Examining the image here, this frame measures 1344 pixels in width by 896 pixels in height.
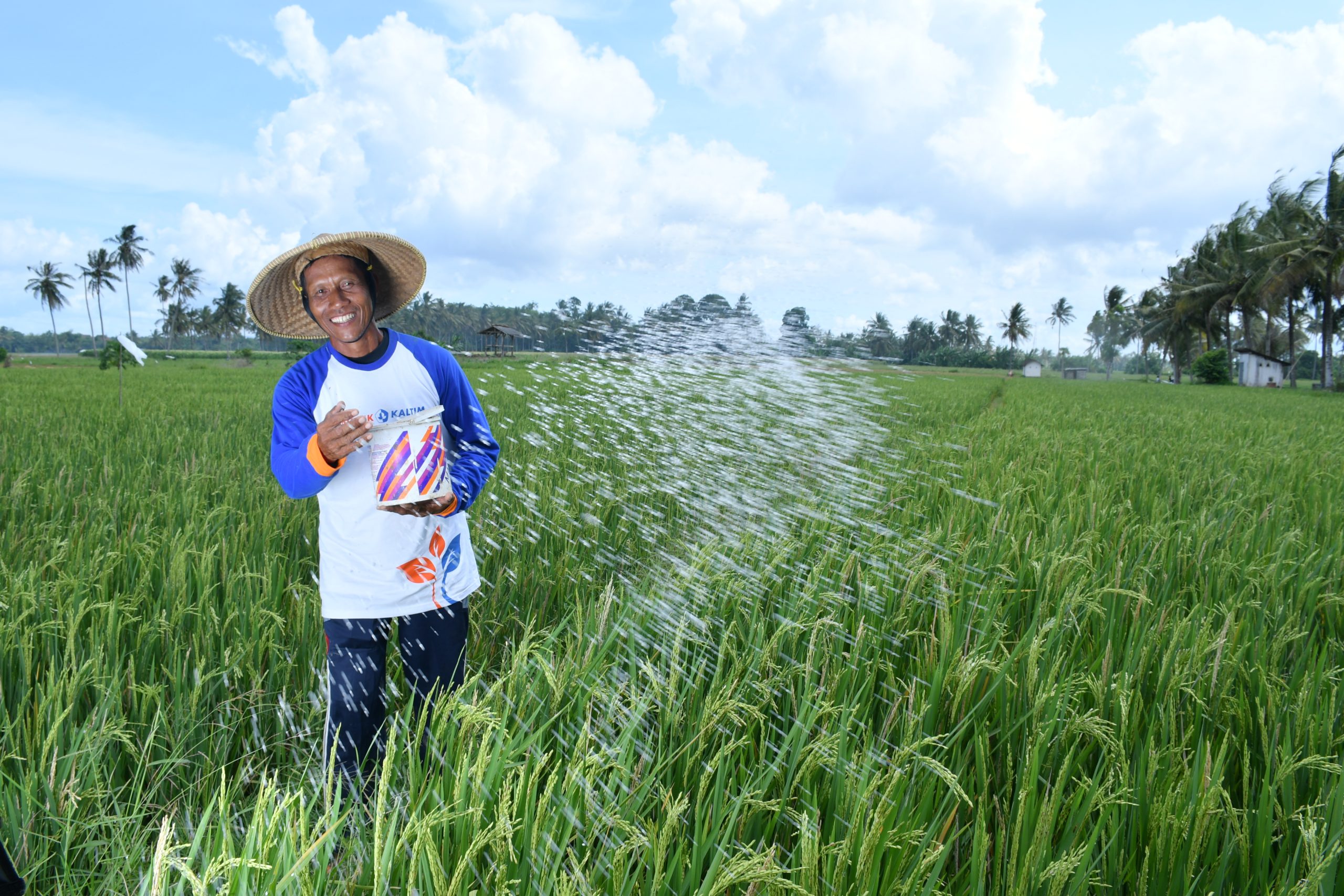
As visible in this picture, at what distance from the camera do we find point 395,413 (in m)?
1.74

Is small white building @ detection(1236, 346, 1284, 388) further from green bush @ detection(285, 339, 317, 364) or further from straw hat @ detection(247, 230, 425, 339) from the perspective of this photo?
straw hat @ detection(247, 230, 425, 339)

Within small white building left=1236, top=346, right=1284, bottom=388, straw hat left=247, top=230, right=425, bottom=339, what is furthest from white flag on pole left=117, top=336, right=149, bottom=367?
small white building left=1236, top=346, right=1284, bottom=388

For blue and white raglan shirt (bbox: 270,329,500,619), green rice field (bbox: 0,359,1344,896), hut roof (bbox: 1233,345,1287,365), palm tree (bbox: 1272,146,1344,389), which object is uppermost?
palm tree (bbox: 1272,146,1344,389)

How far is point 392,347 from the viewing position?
5.90ft

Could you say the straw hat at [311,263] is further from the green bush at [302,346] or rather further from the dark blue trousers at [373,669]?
the dark blue trousers at [373,669]

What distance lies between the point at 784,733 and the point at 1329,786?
47.8 inches

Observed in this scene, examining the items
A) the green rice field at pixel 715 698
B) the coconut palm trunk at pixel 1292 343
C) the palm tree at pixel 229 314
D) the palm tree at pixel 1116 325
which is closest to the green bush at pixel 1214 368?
the coconut palm trunk at pixel 1292 343

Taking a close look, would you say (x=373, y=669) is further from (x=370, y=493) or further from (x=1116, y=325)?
(x=1116, y=325)

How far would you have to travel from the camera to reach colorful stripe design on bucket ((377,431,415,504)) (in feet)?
4.60

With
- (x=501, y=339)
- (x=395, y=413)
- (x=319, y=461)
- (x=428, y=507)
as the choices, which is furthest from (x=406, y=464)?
(x=501, y=339)

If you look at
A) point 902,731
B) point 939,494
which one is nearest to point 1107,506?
point 939,494

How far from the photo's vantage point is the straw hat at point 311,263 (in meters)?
1.76

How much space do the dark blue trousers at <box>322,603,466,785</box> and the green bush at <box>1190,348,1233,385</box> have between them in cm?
4429

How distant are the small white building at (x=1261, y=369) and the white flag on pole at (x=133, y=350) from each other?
4423cm
